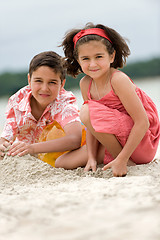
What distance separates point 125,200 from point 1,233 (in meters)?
0.47

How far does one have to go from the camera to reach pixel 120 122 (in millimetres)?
2090

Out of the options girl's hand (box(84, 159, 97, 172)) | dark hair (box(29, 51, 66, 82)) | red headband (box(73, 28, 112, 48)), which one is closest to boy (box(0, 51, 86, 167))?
dark hair (box(29, 51, 66, 82))

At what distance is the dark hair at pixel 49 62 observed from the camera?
248 cm

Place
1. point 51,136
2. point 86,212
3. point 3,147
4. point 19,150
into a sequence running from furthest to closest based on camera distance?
1. point 51,136
2. point 3,147
3. point 19,150
4. point 86,212

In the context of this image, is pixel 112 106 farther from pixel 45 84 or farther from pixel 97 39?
pixel 45 84

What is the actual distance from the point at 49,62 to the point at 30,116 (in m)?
0.46

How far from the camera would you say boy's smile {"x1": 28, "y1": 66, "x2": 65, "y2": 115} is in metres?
2.46

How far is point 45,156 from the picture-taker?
2.71 meters

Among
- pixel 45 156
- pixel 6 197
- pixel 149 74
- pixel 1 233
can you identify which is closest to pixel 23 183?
pixel 6 197

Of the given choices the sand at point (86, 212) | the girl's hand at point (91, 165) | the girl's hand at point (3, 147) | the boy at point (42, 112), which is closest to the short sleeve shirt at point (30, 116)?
the boy at point (42, 112)

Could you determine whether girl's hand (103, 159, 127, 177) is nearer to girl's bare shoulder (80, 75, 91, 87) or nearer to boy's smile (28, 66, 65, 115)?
girl's bare shoulder (80, 75, 91, 87)

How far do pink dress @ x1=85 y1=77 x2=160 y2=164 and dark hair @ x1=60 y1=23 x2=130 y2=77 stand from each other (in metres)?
0.29

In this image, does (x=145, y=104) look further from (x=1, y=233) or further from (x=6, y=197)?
(x=1, y=233)

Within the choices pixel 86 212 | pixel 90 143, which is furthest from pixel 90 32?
pixel 86 212
